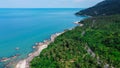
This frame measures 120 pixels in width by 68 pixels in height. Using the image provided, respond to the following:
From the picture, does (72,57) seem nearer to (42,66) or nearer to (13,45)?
(42,66)

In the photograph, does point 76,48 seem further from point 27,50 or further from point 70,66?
point 27,50

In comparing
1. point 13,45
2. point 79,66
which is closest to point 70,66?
point 79,66

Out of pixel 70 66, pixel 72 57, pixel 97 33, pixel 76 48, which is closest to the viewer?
pixel 70 66

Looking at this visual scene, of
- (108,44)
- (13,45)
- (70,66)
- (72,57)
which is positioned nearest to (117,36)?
(108,44)

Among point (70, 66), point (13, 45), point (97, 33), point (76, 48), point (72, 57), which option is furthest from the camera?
point (13, 45)

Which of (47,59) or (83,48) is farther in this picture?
(83,48)

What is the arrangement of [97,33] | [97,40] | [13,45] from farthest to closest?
[13,45]
[97,33]
[97,40]

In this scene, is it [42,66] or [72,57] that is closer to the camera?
[42,66]

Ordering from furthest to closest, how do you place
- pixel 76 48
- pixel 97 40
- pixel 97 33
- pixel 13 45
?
pixel 13 45, pixel 97 33, pixel 97 40, pixel 76 48
